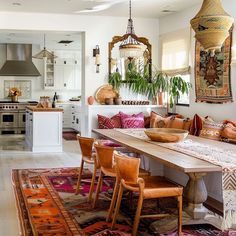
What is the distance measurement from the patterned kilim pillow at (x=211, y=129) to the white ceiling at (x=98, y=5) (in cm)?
227

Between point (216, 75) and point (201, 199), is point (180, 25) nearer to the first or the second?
point (216, 75)

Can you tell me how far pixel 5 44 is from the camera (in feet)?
A: 41.0

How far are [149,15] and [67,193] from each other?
14.8 ft

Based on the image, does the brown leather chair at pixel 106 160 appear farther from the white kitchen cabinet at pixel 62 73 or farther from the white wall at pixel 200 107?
the white kitchen cabinet at pixel 62 73

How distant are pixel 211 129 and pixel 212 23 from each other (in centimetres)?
278

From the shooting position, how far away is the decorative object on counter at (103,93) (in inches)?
330

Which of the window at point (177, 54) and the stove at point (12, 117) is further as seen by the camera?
the stove at point (12, 117)

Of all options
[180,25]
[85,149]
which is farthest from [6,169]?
[180,25]

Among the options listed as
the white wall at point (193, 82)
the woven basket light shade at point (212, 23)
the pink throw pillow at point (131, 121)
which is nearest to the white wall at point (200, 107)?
the white wall at point (193, 82)

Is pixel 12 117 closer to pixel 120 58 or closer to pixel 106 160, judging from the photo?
pixel 120 58

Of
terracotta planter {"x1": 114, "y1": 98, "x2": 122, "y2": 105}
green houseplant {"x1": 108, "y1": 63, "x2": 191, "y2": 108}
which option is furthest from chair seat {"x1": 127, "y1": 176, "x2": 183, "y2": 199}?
terracotta planter {"x1": 114, "y1": 98, "x2": 122, "y2": 105}

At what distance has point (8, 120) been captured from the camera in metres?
11.9

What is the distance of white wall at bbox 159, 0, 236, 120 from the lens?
6109mm

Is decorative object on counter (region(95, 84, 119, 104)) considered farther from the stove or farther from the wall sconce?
the stove
